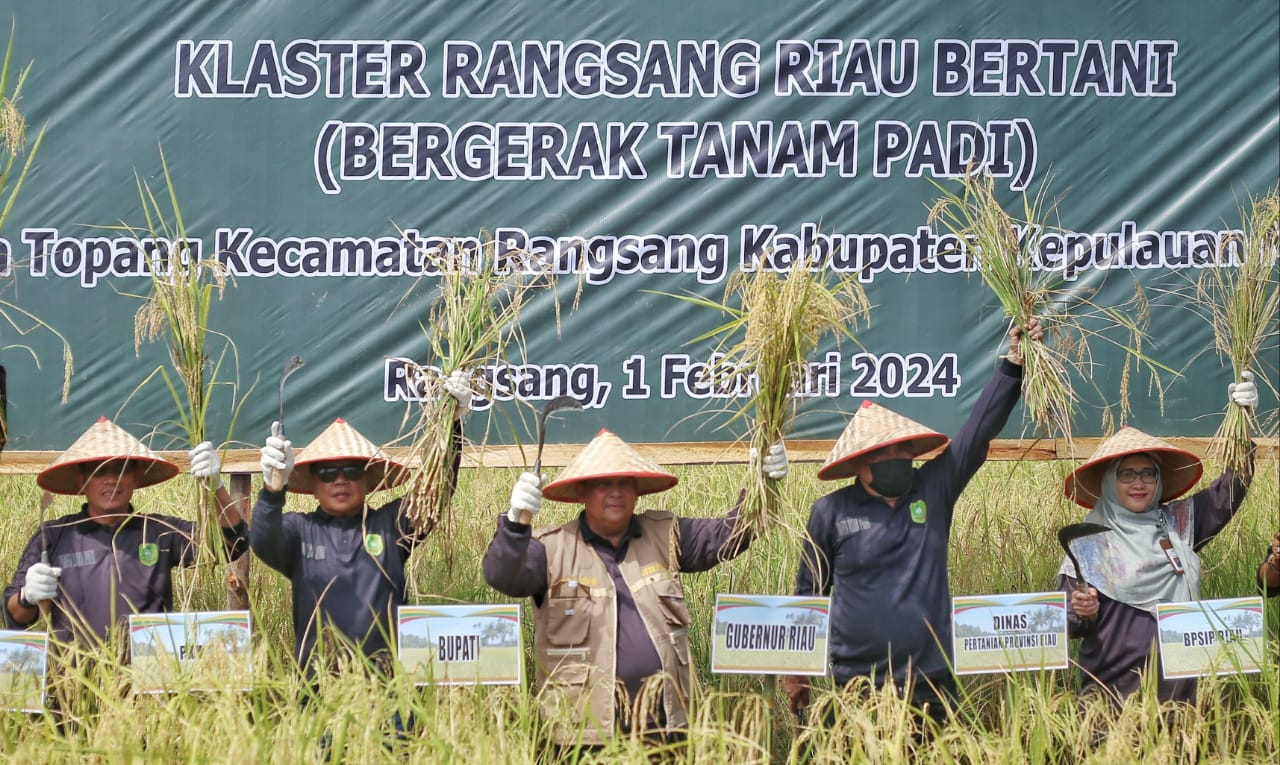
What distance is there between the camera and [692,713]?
169 inches

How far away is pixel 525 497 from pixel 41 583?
166 centimetres

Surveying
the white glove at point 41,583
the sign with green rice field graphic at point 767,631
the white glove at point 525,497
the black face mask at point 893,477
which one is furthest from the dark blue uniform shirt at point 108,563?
the black face mask at point 893,477

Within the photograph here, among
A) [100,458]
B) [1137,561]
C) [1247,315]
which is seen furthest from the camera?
[1247,315]

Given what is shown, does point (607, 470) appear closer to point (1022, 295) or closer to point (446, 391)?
point (446, 391)

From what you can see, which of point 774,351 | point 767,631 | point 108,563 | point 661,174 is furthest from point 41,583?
point 661,174

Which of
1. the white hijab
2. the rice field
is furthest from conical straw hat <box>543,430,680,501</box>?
the white hijab

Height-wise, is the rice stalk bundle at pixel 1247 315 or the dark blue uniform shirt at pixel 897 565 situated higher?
the rice stalk bundle at pixel 1247 315

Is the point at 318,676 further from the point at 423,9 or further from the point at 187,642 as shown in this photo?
the point at 423,9

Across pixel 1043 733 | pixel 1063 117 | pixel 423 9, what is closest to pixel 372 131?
pixel 423 9

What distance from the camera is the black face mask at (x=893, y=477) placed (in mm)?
4648

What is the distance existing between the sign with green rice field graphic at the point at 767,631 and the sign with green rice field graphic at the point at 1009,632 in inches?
18.6

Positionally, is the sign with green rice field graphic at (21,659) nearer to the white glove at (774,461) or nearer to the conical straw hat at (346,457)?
the conical straw hat at (346,457)

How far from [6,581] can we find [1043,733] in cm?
418

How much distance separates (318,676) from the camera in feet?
13.9
